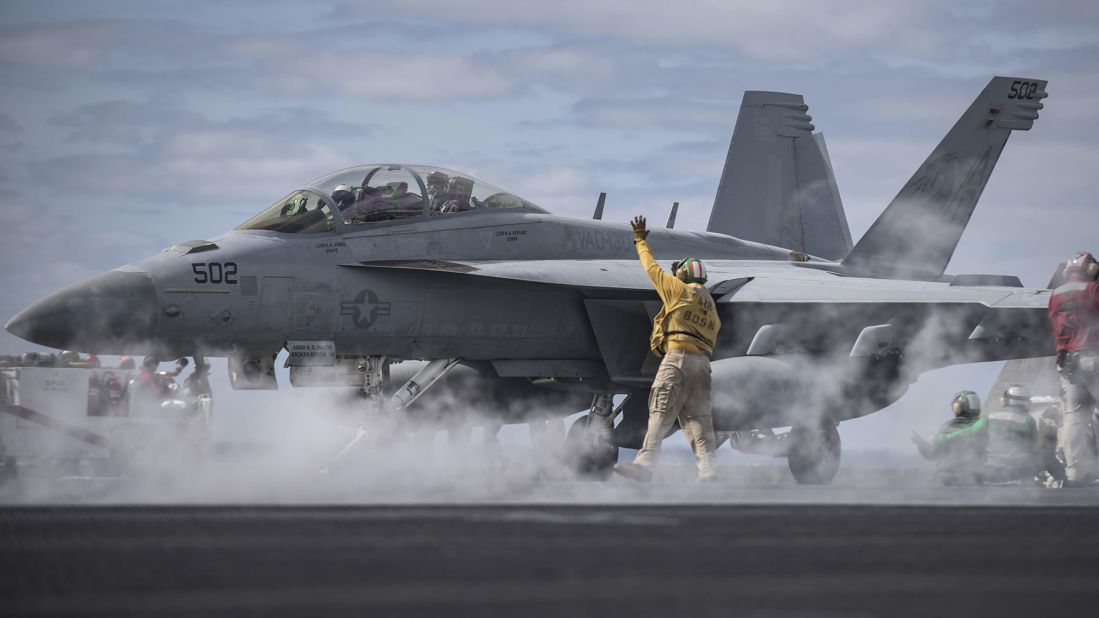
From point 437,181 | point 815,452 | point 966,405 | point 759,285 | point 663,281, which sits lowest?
point 815,452

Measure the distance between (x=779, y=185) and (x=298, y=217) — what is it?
9394 mm

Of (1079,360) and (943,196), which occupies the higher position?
(943,196)

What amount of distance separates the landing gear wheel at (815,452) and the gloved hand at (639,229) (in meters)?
3.05

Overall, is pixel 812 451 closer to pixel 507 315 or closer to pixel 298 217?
pixel 507 315

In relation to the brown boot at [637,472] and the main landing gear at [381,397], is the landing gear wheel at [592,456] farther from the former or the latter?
the brown boot at [637,472]

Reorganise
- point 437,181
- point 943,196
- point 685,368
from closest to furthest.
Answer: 1. point 685,368
2. point 437,181
3. point 943,196

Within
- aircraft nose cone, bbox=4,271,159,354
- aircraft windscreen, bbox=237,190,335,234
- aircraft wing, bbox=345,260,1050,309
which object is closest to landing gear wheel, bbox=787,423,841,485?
aircraft wing, bbox=345,260,1050,309

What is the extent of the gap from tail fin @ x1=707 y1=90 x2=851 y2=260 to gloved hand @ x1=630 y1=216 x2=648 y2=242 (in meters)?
7.92

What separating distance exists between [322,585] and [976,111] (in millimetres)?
15575

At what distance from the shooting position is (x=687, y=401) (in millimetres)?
11414

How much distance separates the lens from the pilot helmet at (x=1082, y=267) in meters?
12.2

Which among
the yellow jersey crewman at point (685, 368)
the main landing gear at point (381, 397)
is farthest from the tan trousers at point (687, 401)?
the main landing gear at point (381, 397)

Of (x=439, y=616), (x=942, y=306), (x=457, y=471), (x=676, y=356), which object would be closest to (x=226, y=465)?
(x=457, y=471)

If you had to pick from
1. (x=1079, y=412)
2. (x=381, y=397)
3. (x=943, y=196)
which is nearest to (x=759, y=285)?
(x=1079, y=412)
